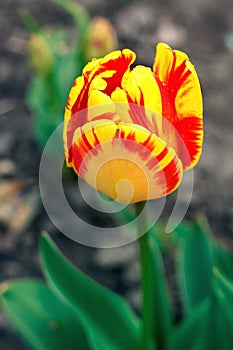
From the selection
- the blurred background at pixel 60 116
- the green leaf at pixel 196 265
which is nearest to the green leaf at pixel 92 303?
the green leaf at pixel 196 265

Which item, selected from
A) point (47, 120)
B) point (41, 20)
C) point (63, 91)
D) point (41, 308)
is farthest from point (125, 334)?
point (41, 20)

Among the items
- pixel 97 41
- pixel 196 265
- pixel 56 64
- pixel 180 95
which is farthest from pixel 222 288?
pixel 56 64

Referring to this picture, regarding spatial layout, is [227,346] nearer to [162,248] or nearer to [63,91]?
[162,248]

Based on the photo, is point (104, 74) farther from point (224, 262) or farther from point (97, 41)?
point (97, 41)

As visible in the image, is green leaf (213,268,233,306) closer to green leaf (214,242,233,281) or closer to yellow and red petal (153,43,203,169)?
green leaf (214,242,233,281)

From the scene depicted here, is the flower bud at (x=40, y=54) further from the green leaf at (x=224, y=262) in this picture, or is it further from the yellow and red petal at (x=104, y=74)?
the yellow and red petal at (x=104, y=74)

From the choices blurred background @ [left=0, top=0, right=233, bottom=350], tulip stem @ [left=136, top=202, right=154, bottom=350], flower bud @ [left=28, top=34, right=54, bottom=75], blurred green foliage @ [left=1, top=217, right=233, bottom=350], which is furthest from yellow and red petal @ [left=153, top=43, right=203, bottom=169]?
flower bud @ [left=28, top=34, right=54, bottom=75]
